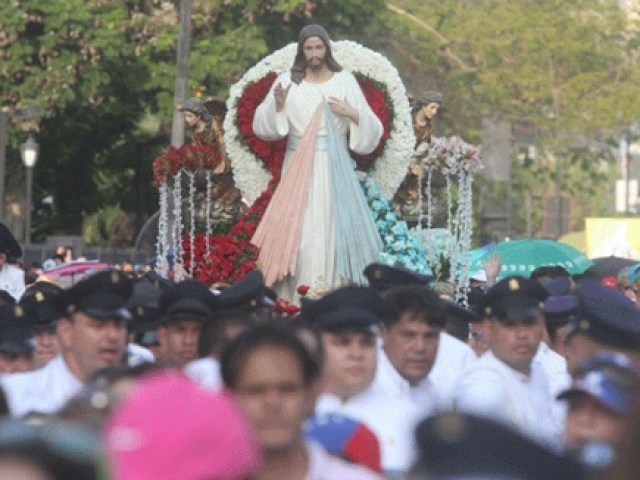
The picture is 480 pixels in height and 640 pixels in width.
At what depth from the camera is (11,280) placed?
16.1 m

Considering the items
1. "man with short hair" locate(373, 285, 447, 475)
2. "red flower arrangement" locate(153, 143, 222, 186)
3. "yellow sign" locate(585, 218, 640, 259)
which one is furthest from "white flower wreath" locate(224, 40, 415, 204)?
"yellow sign" locate(585, 218, 640, 259)

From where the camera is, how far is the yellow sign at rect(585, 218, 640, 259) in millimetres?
28062

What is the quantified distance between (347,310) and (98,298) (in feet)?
4.69

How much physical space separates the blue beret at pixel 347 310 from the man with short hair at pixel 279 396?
2.25 meters

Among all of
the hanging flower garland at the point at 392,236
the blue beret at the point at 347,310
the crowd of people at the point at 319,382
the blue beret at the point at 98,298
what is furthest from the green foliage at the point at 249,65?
the blue beret at the point at 347,310

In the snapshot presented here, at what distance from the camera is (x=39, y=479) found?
3369 millimetres

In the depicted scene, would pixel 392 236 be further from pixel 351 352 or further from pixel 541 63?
pixel 541 63

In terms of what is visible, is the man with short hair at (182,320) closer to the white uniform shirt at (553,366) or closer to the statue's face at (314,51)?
the white uniform shirt at (553,366)

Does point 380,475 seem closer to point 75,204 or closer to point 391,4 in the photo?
point 75,204

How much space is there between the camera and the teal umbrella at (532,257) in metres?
19.2

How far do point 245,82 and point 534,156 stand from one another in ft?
122

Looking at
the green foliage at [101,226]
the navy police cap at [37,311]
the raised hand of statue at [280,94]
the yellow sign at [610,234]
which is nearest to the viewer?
the navy police cap at [37,311]

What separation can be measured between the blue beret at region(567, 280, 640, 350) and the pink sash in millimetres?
8813

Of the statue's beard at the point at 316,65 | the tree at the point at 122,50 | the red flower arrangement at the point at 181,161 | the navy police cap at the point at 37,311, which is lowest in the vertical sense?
the navy police cap at the point at 37,311
